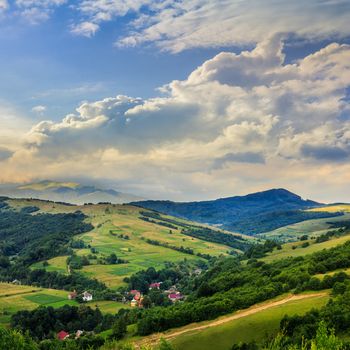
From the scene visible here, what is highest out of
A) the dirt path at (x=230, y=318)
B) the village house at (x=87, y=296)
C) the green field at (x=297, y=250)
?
the green field at (x=297, y=250)

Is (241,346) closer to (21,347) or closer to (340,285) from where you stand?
(340,285)

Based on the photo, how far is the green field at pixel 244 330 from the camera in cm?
7625

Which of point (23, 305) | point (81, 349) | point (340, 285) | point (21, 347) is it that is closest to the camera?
point (21, 347)

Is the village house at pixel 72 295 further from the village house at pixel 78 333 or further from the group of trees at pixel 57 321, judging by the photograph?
the village house at pixel 78 333

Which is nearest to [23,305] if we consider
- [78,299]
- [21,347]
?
[78,299]

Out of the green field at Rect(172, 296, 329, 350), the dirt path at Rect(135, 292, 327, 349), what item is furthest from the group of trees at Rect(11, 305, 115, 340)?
the green field at Rect(172, 296, 329, 350)

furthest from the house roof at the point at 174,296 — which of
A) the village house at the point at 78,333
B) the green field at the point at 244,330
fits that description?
the green field at the point at 244,330

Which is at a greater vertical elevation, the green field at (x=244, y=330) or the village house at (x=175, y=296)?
the green field at (x=244, y=330)

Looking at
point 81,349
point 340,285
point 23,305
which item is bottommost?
point 23,305

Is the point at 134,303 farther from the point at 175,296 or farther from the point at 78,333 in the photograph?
the point at 78,333

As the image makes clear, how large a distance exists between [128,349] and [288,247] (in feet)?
486

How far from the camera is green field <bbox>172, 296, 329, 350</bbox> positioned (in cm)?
7625

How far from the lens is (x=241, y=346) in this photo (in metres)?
69.9

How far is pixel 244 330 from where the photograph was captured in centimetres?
7869
